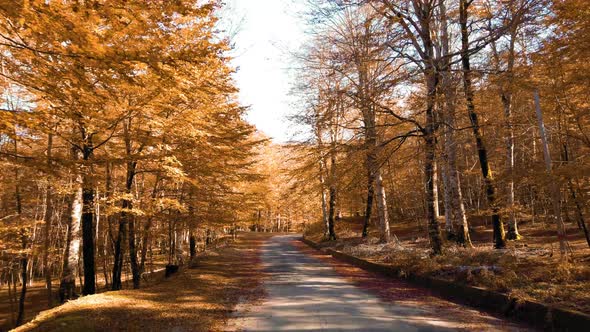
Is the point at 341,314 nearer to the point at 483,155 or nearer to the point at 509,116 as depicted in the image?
the point at 483,155

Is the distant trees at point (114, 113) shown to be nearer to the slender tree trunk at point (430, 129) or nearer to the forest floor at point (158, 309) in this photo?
the forest floor at point (158, 309)

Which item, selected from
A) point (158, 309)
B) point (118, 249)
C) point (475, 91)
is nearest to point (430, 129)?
point (475, 91)

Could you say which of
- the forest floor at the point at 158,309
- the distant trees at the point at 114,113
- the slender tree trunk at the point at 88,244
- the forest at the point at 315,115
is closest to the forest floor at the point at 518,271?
the forest at the point at 315,115

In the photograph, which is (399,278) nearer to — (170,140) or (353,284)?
(353,284)

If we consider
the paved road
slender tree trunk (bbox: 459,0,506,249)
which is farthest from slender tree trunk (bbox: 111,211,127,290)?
slender tree trunk (bbox: 459,0,506,249)

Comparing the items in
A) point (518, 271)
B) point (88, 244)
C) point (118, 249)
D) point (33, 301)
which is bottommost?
point (33, 301)

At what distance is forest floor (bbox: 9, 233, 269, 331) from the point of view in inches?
241

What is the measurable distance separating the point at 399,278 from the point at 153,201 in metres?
7.83

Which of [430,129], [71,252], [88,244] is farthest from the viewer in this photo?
[71,252]

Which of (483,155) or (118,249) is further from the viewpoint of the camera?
(118,249)

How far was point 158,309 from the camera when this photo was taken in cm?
730

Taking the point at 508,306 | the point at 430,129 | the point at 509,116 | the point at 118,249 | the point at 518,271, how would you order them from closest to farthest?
1. the point at 508,306
2. the point at 518,271
3. the point at 430,129
4. the point at 509,116
5. the point at 118,249

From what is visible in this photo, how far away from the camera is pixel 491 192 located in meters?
12.5

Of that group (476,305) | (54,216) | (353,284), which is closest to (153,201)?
(353,284)
